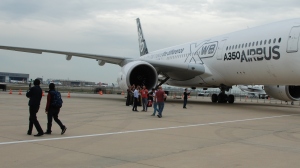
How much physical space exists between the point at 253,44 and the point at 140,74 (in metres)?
7.15

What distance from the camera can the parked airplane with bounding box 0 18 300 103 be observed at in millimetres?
14148

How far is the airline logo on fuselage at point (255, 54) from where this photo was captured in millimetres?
14359

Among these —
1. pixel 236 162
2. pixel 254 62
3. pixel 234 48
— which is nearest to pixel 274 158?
pixel 236 162

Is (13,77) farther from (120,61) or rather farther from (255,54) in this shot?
(255,54)

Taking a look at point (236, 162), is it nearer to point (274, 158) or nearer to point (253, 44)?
point (274, 158)

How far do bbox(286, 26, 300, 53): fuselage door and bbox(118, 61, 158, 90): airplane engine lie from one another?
299 inches

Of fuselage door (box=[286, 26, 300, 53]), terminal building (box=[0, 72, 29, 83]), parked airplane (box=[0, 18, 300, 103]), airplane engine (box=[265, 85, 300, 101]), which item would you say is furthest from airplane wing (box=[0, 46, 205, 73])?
terminal building (box=[0, 72, 29, 83])

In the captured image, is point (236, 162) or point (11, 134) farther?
point (11, 134)

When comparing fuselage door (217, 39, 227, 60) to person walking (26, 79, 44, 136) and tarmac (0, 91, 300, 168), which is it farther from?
person walking (26, 79, 44, 136)

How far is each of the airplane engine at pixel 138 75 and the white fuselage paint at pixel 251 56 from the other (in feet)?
9.13

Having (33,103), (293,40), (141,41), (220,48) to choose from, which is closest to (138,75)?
(220,48)

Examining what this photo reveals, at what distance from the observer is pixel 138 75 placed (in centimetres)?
2053

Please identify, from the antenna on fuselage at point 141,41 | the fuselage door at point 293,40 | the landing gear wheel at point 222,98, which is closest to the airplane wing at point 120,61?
the landing gear wheel at point 222,98

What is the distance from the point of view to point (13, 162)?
5.03 meters
